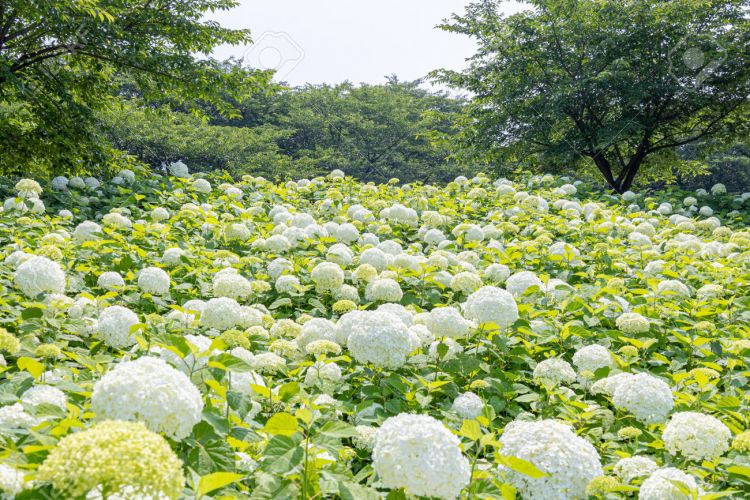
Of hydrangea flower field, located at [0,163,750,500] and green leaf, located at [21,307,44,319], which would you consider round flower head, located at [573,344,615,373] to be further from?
green leaf, located at [21,307,44,319]

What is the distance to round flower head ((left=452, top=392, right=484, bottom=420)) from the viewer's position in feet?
8.08

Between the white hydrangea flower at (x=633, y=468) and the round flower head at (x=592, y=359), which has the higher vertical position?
the round flower head at (x=592, y=359)

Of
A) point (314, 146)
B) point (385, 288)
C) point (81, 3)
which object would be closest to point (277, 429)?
point (385, 288)

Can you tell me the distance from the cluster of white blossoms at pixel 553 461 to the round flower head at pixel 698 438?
0.45m

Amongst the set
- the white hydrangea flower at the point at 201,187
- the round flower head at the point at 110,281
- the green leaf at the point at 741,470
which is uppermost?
the white hydrangea flower at the point at 201,187

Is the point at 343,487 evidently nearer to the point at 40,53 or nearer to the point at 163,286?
the point at 163,286

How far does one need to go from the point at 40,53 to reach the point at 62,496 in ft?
28.3

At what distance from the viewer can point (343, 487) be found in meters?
1.55

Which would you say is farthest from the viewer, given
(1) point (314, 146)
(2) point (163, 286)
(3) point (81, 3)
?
(1) point (314, 146)

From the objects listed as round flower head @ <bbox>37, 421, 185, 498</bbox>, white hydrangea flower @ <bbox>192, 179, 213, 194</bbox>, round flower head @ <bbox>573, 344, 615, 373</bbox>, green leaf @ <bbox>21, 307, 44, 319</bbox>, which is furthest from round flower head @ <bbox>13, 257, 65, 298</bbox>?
white hydrangea flower @ <bbox>192, 179, 213, 194</bbox>

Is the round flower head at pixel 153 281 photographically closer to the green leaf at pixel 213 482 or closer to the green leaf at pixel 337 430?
the green leaf at pixel 337 430

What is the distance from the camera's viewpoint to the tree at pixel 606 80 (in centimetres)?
1091

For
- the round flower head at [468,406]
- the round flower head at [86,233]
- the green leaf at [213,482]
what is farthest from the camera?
the round flower head at [86,233]

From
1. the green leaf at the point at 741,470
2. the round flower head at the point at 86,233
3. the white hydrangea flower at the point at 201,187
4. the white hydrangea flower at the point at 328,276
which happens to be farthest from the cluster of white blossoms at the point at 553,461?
the white hydrangea flower at the point at 201,187
